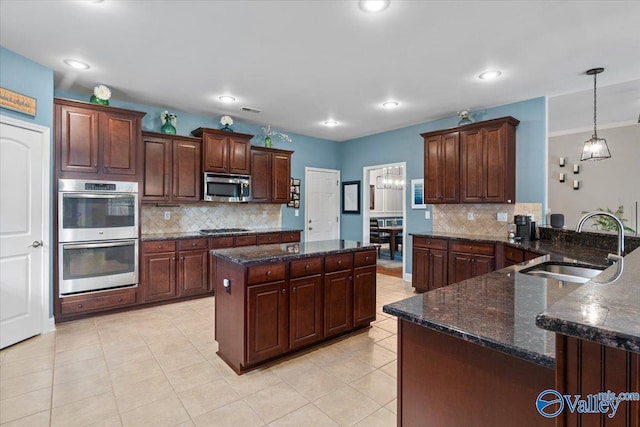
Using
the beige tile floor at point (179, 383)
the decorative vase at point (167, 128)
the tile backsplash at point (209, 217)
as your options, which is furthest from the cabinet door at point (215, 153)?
the beige tile floor at point (179, 383)

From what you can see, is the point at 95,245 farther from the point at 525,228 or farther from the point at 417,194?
the point at 525,228

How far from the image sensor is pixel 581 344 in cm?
69

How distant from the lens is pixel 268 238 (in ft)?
16.5

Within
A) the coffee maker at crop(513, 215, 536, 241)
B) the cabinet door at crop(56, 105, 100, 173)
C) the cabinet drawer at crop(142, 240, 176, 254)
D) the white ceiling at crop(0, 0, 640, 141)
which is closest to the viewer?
the white ceiling at crop(0, 0, 640, 141)

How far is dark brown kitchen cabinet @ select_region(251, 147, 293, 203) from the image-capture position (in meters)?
5.28

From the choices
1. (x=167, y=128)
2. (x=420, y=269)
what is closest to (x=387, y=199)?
(x=420, y=269)

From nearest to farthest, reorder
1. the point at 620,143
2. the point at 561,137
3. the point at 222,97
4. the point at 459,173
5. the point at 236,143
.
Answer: the point at 222,97
the point at 459,173
the point at 236,143
the point at 620,143
the point at 561,137

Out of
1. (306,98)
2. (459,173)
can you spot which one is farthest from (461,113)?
(306,98)

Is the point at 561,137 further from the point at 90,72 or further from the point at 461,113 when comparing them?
the point at 90,72

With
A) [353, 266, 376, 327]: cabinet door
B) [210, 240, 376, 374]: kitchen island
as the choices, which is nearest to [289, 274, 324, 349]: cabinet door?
[210, 240, 376, 374]: kitchen island

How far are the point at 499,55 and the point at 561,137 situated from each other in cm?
462

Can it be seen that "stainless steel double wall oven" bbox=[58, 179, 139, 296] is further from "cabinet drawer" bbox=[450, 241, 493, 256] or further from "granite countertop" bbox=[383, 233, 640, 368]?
"cabinet drawer" bbox=[450, 241, 493, 256]

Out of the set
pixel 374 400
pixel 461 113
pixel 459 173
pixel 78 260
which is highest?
pixel 461 113

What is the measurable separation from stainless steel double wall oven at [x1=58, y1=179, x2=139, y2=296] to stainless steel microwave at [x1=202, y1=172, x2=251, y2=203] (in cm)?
97
